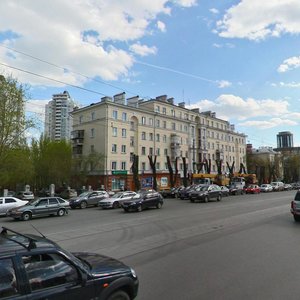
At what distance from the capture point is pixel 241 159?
95.6 meters

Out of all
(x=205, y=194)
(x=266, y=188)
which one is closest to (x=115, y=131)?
(x=205, y=194)

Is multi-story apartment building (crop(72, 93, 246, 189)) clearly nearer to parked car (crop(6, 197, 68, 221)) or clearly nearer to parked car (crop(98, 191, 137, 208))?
parked car (crop(98, 191, 137, 208))

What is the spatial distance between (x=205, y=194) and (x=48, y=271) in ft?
94.2

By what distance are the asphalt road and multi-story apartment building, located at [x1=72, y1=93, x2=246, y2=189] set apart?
39696 mm

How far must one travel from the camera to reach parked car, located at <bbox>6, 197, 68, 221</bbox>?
67.6 feet

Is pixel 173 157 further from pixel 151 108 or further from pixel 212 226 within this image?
pixel 212 226

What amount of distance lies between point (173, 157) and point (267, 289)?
2393 inches

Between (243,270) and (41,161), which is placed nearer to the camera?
(243,270)

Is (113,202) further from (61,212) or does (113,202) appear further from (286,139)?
(286,139)

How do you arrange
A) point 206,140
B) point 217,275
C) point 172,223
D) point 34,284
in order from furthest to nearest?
1. point 206,140
2. point 172,223
3. point 217,275
4. point 34,284

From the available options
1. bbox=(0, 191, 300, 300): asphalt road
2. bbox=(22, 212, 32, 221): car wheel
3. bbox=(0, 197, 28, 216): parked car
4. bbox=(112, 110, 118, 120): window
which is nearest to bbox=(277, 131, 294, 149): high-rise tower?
bbox=(112, 110, 118, 120): window

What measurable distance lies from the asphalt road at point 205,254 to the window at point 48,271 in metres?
2.25

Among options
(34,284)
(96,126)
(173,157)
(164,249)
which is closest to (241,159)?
(173,157)

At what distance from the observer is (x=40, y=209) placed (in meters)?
21.6
